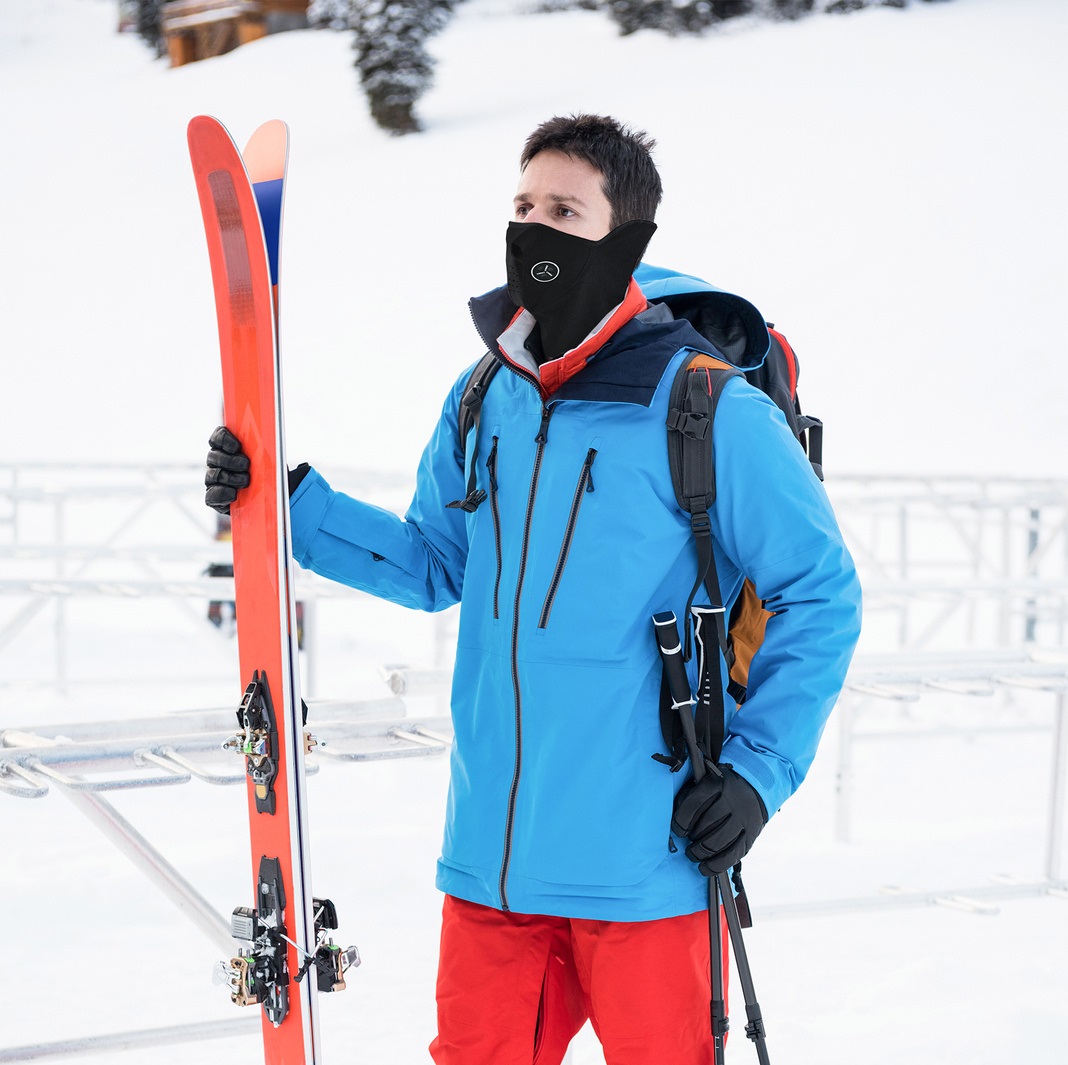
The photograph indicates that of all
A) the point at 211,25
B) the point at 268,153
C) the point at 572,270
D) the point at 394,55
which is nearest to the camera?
the point at 572,270

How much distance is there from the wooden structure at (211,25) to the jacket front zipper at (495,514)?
19004mm

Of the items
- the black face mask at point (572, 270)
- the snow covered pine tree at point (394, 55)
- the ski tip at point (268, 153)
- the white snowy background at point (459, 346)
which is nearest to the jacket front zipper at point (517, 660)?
the black face mask at point (572, 270)

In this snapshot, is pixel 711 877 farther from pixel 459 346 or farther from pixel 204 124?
pixel 459 346

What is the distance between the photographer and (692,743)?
1.13 metres

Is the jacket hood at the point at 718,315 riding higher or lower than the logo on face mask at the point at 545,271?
lower

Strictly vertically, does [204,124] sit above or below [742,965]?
above

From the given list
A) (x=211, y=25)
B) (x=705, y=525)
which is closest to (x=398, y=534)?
(x=705, y=525)

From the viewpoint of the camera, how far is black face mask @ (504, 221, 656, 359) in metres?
1.21

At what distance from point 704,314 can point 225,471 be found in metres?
0.56

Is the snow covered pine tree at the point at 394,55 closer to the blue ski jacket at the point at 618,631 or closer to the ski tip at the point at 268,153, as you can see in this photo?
the ski tip at the point at 268,153

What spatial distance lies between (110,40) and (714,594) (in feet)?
69.0

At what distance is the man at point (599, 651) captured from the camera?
1.13 meters

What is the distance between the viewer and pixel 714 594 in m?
1.16

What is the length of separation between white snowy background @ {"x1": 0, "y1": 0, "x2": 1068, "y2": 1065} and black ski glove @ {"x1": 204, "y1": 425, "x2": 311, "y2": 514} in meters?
1.26
